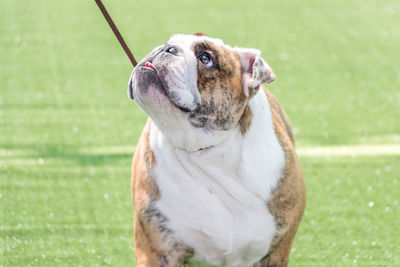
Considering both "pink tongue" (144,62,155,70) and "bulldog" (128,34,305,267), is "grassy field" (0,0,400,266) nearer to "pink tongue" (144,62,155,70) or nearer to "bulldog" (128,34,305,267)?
"bulldog" (128,34,305,267)

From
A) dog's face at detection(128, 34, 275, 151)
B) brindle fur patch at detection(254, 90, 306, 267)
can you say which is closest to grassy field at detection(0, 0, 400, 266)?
brindle fur patch at detection(254, 90, 306, 267)

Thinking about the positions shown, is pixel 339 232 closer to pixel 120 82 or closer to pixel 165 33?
pixel 120 82

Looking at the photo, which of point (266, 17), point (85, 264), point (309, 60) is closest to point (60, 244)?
point (85, 264)

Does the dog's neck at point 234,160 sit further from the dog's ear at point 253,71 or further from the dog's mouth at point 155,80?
the dog's mouth at point 155,80

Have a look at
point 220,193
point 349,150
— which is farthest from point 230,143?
point 349,150

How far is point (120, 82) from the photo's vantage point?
5496mm

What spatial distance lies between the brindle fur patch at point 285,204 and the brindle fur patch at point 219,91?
11.5 inches

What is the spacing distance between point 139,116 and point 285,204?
2.46 metres

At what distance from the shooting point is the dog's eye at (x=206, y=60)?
7.64 ft

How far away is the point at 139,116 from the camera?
4.88m

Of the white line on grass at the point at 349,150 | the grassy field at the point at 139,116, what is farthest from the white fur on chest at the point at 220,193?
the white line on grass at the point at 349,150

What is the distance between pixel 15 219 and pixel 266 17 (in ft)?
12.7

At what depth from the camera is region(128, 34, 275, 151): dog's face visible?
223cm

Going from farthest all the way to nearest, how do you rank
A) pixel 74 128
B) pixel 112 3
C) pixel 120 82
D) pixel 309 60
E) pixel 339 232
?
pixel 112 3, pixel 309 60, pixel 120 82, pixel 74 128, pixel 339 232
